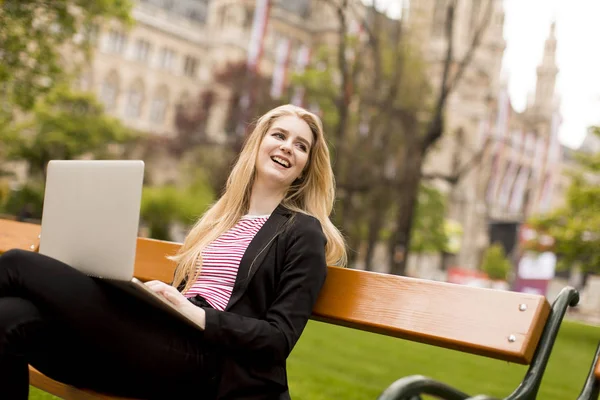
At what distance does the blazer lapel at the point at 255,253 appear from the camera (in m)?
2.59

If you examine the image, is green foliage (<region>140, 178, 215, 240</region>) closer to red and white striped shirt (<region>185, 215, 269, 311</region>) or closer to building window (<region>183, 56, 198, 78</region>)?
building window (<region>183, 56, 198, 78</region>)

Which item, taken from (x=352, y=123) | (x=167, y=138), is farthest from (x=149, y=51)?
(x=352, y=123)

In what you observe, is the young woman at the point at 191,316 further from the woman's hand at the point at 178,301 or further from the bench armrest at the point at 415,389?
the bench armrest at the point at 415,389

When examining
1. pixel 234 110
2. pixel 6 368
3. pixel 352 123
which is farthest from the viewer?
pixel 234 110

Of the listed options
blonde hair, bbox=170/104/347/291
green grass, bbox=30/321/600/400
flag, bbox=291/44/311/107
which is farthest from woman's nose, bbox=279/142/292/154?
flag, bbox=291/44/311/107

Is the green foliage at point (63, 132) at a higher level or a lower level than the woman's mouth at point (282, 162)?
lower

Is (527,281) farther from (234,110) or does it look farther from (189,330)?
(189,330)

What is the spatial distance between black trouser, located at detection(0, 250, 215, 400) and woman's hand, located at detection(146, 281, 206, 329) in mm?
62

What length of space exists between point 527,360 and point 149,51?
65.8m

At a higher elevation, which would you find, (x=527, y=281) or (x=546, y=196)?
(x=546, y=196)

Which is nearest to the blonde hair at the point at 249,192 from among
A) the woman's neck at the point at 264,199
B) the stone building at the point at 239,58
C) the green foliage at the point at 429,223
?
the woman's neck at the point at 264,199

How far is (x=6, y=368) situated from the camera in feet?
7.20

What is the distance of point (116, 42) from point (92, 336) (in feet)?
208

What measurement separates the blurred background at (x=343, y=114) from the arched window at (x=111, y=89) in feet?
0.47
